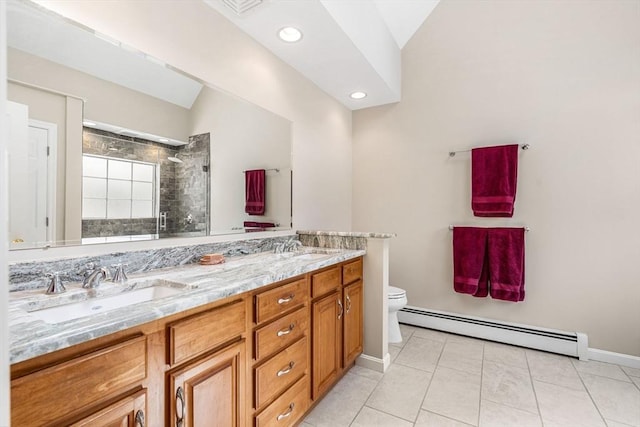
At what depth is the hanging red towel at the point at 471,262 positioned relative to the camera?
2.73m

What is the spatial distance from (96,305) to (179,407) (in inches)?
18.7

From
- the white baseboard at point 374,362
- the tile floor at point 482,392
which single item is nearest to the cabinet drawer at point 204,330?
the tile floor at point 482,392

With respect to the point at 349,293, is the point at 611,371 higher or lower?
lower

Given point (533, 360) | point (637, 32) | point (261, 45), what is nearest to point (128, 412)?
point (261, 45)

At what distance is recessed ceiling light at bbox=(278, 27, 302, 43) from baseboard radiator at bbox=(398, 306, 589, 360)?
8.57ft

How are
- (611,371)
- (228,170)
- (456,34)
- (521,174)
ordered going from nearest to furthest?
(228,170) < (611,371) < (521,174) < (456,34)

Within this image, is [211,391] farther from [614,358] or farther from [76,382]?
[614,358]

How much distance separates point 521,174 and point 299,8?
7.29 ft

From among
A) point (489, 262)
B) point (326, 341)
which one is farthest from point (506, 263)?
point (326, 341)

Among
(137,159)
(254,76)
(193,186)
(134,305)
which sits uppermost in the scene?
(254,76)

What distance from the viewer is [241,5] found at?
175 centimetres

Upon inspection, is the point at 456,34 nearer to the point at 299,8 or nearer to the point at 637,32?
the point at 637,32

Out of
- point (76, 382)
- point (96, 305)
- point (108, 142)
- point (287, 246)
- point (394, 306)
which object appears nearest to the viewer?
Answer: point (76, 382)

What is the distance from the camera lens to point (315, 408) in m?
1.81
